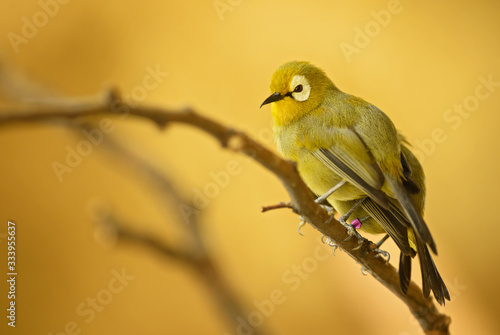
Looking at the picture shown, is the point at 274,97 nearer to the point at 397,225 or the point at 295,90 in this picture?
the point at 295,90

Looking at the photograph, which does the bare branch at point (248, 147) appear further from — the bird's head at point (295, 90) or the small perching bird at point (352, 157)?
the bird's head at point (295, 90)

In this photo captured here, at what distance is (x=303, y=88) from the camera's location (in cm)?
90

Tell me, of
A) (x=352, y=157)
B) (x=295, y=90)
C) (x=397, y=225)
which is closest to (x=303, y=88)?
(x=295, y=90)

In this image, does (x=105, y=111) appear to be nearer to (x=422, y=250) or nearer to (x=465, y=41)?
(x=422, y=250)

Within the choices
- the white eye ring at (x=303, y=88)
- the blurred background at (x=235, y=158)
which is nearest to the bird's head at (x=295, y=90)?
the white eye ring at (x=303, y=88)

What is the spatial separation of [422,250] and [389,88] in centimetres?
182

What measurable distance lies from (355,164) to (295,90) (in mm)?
177

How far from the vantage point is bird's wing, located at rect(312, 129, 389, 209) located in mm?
786

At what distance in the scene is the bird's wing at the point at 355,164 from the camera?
0.79 m

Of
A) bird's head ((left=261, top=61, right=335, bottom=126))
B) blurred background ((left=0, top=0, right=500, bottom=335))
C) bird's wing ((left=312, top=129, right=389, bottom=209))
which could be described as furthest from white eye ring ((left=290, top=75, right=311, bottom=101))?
blurred background ((left=0, top=0, right=500, bottom=335))

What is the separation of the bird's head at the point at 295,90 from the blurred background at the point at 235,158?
53.0 inches

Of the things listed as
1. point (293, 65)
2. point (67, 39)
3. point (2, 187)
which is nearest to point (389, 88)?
point (293, 65)

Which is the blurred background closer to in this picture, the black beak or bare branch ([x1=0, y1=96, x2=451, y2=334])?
the black beak

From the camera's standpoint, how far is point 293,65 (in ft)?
2.85
